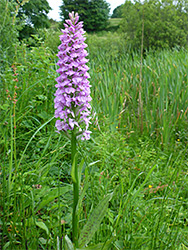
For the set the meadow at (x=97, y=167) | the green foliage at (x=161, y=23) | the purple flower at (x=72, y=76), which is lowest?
the meadow at (x=97, y=167)

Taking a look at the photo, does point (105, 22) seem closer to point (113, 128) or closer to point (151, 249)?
point (113, 128)

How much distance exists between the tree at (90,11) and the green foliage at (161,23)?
10462 mm

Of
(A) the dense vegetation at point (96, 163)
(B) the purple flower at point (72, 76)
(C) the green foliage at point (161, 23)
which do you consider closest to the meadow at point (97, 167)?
(A) the dense vegetation at point (96, 163)

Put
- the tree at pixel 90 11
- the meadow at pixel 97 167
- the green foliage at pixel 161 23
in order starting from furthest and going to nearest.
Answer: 1. the tree at pixel 90 11
2. the green foliage at pixel 161 23
3. the meadow at pixel 97 167

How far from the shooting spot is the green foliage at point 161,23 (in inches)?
343

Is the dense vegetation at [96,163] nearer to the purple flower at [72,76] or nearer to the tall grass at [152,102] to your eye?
the tall grass at [152,102]

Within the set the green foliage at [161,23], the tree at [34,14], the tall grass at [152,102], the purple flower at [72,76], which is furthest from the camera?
the tree at [34,14]

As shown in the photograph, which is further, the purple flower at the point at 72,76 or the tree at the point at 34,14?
the tree at the point at 34,14

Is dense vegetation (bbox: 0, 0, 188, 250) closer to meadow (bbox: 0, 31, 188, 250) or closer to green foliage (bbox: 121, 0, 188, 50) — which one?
meadow (bbox: 0, 31, 188, 250)

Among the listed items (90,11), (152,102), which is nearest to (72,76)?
(152,102)

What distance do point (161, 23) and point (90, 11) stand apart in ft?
42.1

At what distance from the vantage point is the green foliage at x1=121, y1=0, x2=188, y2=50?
28.6 ft

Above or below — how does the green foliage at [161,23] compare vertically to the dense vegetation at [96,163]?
above

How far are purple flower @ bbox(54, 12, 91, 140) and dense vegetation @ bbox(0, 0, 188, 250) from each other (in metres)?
0.28
